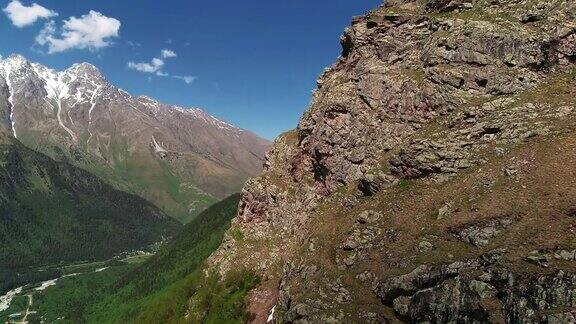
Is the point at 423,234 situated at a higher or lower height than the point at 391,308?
higher

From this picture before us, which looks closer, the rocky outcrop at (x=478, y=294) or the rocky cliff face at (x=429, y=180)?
the rocky outcrop at (x=478, y=294)

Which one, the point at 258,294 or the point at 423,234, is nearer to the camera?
the point at 423,234

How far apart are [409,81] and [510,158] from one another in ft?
77.9

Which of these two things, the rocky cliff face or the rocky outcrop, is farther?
the rocky cliff face

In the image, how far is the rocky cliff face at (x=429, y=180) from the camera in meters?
38.2

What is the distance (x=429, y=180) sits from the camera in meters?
54.6

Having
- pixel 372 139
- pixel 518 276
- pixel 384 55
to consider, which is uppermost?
pixel 384 55

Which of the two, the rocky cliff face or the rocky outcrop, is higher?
the rocky cliff face

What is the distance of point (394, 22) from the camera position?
8125 cm

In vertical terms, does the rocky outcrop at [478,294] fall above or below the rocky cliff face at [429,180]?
below

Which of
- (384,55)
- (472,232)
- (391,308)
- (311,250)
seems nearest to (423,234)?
(472,232)

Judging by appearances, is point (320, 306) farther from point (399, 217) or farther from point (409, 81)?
point (409, 81)

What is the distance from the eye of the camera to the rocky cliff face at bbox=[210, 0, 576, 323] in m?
38.2

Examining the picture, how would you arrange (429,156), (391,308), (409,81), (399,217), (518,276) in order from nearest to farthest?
(518,276)
(391,308)
(399,217)
(429,156)
(409,81)
